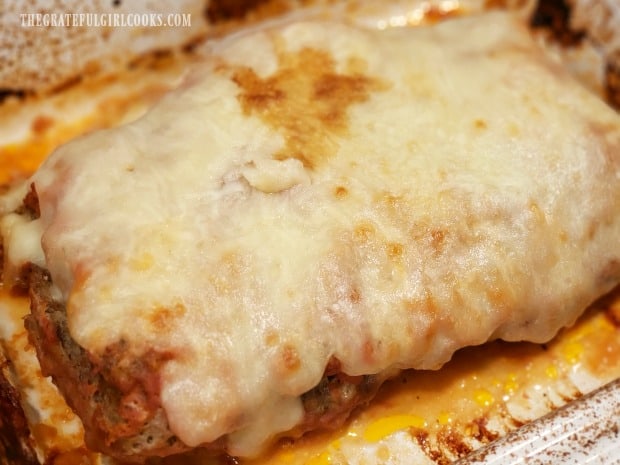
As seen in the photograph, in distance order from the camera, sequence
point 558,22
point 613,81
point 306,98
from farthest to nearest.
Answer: point 558,22
point 613,81
point 306,98

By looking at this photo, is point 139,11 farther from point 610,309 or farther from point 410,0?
point 610,309

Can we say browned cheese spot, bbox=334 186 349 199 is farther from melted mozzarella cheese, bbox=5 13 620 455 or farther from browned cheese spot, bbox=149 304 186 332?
browned cheese spot, bbox=149 304 186 332

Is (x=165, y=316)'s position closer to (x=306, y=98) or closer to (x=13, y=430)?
(x=13, y=430)

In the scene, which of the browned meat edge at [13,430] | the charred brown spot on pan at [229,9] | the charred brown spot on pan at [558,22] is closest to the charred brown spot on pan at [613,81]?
the charred brown spot on pan at [558,22]

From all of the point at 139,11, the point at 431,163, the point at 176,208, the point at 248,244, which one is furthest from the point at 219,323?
the point at 139,11

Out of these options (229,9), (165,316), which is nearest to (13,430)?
(165,316)

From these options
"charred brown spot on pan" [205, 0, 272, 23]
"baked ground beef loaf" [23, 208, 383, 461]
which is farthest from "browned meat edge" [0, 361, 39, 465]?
"charred brown spot on pan" [205, 0, 272, 23]

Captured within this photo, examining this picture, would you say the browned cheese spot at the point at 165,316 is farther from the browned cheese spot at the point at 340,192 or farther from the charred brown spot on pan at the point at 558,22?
the charred brown spot on pan at the point at 558,22
